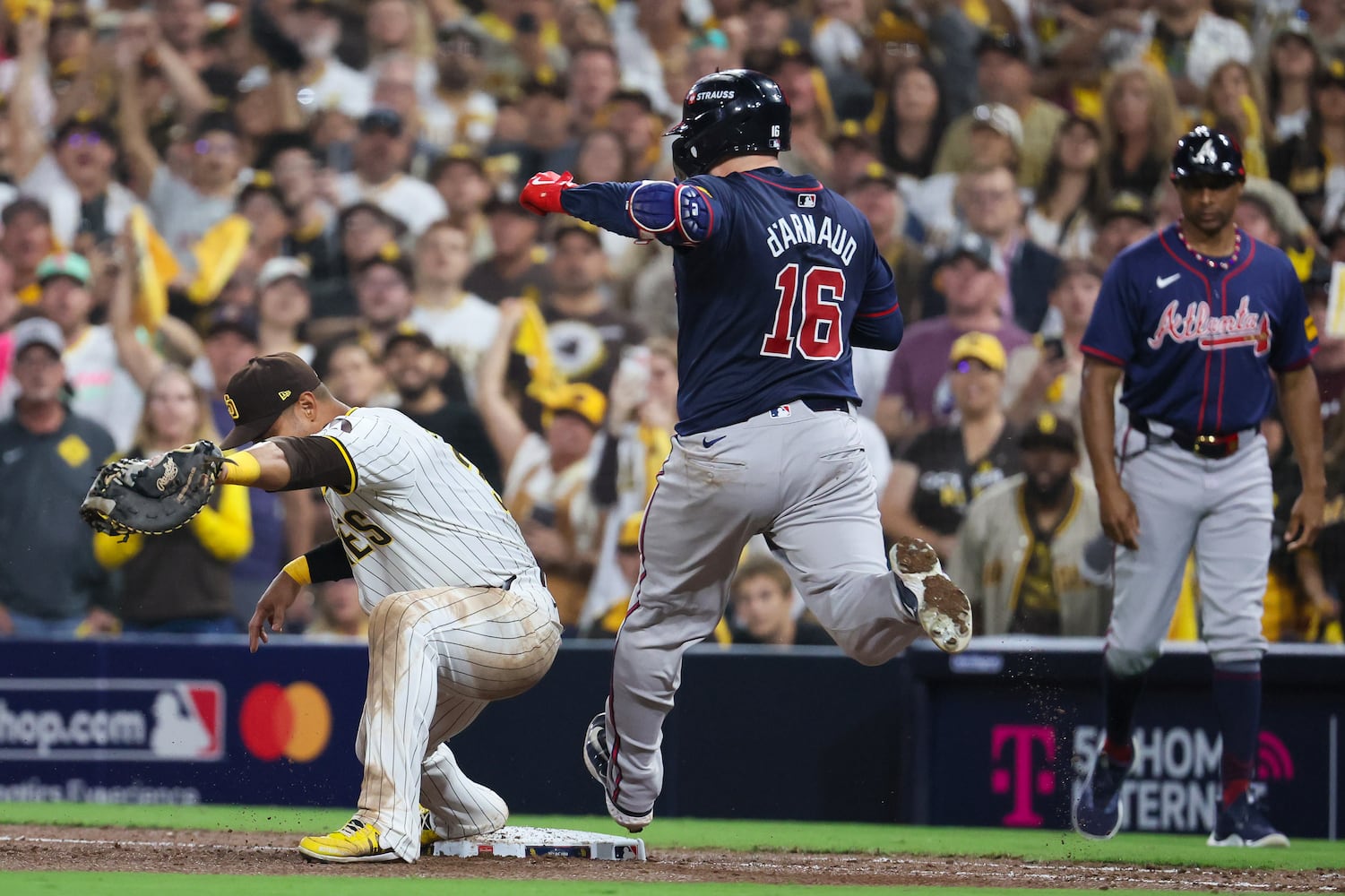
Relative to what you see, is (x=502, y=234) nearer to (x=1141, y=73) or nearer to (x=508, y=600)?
(x=1141, y=73)

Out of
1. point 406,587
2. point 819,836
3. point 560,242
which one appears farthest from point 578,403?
point 406,587

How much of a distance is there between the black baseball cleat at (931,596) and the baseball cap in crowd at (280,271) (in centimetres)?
563

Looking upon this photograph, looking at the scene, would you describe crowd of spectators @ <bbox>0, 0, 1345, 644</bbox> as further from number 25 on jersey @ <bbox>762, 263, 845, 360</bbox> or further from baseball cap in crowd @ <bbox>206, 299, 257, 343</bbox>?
number 25 on jersey @ <bbox>762, 263, 845, 360</bbox>

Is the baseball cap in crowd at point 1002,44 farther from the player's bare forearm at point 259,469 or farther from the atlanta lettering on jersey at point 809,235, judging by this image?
the player's bare forearm at point 259,469

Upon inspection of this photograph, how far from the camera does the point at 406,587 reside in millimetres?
4605

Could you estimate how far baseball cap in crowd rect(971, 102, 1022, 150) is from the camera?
367 inches

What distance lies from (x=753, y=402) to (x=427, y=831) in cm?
154

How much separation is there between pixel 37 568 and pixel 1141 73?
620 centimetres

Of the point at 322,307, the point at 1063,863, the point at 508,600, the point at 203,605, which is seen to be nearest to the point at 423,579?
the point at 508,600

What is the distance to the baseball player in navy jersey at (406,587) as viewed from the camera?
13.9ft

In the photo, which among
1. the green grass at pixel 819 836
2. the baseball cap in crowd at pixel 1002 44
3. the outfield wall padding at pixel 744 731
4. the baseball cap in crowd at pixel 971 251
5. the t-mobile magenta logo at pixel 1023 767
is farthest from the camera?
the baseball cap in crowd at pixel 1002 44

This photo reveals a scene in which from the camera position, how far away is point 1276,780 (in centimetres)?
666

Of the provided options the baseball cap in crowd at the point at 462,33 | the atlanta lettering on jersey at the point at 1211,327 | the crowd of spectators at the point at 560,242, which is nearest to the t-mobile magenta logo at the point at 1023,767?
the crowd of spectators at the point at 560,242

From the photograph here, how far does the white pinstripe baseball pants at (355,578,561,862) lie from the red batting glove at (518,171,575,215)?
1034 millimetres
